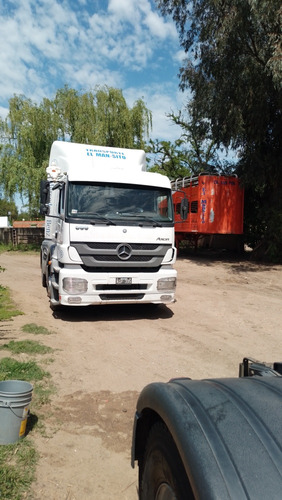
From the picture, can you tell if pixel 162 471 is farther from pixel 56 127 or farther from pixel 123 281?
pixel 56 127

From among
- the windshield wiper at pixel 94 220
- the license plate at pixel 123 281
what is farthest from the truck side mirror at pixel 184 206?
the license plate at pixel 123 281

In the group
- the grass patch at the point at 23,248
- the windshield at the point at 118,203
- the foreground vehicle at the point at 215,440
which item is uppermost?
the windshield at the point at 118,203

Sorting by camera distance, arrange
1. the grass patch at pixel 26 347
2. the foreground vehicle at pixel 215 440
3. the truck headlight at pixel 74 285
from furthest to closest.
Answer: the truck headlight at pixel 74 285 < the grass patch at pixel 26 347 < the foreground vehicle at pixel 215 440

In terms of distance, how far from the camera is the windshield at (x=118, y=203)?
752cm

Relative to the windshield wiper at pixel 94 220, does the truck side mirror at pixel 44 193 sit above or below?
above

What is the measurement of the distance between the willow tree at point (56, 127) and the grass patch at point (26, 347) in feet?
62.4

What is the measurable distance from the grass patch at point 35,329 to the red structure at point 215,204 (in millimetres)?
10918

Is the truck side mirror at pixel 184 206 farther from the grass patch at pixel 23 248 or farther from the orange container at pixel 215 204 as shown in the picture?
the grass patch at pixel 23 248

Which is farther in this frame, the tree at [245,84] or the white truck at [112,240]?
the tree at [245,84]

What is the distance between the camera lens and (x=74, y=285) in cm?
741

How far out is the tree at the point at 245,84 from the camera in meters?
14.3

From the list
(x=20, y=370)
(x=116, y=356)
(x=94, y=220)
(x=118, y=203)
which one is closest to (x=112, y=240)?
(x=94, y=220)

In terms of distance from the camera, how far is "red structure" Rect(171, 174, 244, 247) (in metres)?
17.2

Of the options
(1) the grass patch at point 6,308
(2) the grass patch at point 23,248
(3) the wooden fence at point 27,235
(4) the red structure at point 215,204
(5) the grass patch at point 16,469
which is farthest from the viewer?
(3) the wooden fence at point 27,235
